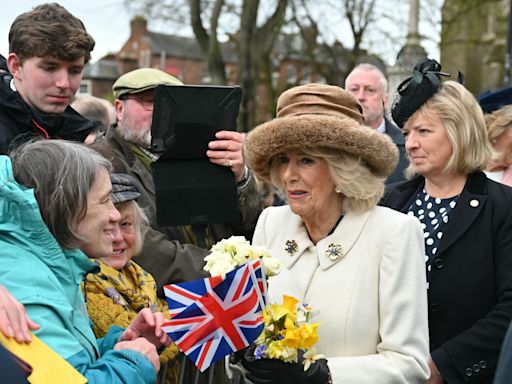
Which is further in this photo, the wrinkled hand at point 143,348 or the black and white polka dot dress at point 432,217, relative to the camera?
the black and white polka dot dress at point 432,217

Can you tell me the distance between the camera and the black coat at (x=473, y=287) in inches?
137

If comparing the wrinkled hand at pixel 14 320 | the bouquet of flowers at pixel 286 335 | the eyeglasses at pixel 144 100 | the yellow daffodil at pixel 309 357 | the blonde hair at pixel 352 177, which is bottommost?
the yellow daffodil at pixel 309 357

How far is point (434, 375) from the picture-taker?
3.52m

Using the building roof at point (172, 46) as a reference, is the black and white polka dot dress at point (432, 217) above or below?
below

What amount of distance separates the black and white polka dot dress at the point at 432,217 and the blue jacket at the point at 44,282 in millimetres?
1636

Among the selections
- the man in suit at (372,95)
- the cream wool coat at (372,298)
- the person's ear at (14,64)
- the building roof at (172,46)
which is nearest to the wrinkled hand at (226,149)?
the cream wool coat at (372,298)

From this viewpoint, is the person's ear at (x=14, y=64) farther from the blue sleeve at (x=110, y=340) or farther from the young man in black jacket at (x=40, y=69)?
the blue sleeve at (x=110, y=340)

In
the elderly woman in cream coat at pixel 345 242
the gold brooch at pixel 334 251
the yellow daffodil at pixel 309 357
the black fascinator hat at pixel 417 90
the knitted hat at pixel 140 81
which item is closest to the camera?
the yellow daffodil at pixel 309 357

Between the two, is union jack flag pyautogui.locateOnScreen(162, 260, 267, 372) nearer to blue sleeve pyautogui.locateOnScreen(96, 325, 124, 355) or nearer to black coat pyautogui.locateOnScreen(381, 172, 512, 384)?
blue sleeve pyautogui.locateOnScreen(96, 325, 124, 355)

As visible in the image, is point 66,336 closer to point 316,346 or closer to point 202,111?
point 316,346

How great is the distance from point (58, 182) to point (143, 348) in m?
0.69

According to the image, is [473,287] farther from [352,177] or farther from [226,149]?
[226,149]

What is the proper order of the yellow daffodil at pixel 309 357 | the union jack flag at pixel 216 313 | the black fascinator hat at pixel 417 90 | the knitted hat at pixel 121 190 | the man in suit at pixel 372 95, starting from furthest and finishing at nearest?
the man in suit at pixel 372 95, the black fascinator hat at pixel 417 90, the knitted hat at pixel 121 190, the yellow daffodil at pixel 309 357, the union jack flag at pixel 216 313

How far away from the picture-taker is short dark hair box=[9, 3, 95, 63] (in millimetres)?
3902
